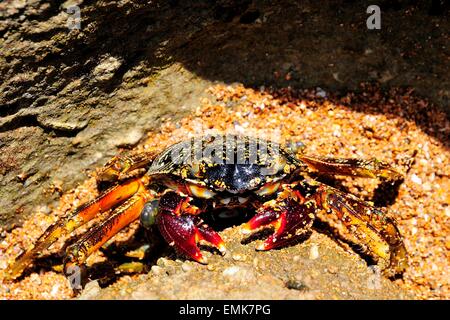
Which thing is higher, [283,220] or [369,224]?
[283,220]

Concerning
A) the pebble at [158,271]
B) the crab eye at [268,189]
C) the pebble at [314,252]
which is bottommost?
the pebble at [314,252]

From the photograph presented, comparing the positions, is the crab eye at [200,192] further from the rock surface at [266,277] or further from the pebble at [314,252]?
the pebble at [314,252]

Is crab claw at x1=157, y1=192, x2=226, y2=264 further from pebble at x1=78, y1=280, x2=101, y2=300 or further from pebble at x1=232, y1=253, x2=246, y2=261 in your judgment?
pebble at x1=78, y1=280, x2=101, y2=300

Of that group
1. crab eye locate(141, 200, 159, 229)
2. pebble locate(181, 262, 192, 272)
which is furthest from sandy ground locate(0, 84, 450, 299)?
crab eye locate(141, 200, 159, 229)

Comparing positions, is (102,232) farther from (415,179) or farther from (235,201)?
(415,179)

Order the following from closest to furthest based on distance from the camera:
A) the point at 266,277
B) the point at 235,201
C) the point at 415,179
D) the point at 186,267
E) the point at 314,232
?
the point at 266,277
the point at 186,267
the point at 235,201
the point at 314,232
the point at 415,179

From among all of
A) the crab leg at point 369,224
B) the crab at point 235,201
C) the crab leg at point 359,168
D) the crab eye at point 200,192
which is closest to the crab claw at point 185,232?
the crab at point 235,201

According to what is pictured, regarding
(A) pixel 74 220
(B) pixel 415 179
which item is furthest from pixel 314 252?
(A) pixel 74 220
